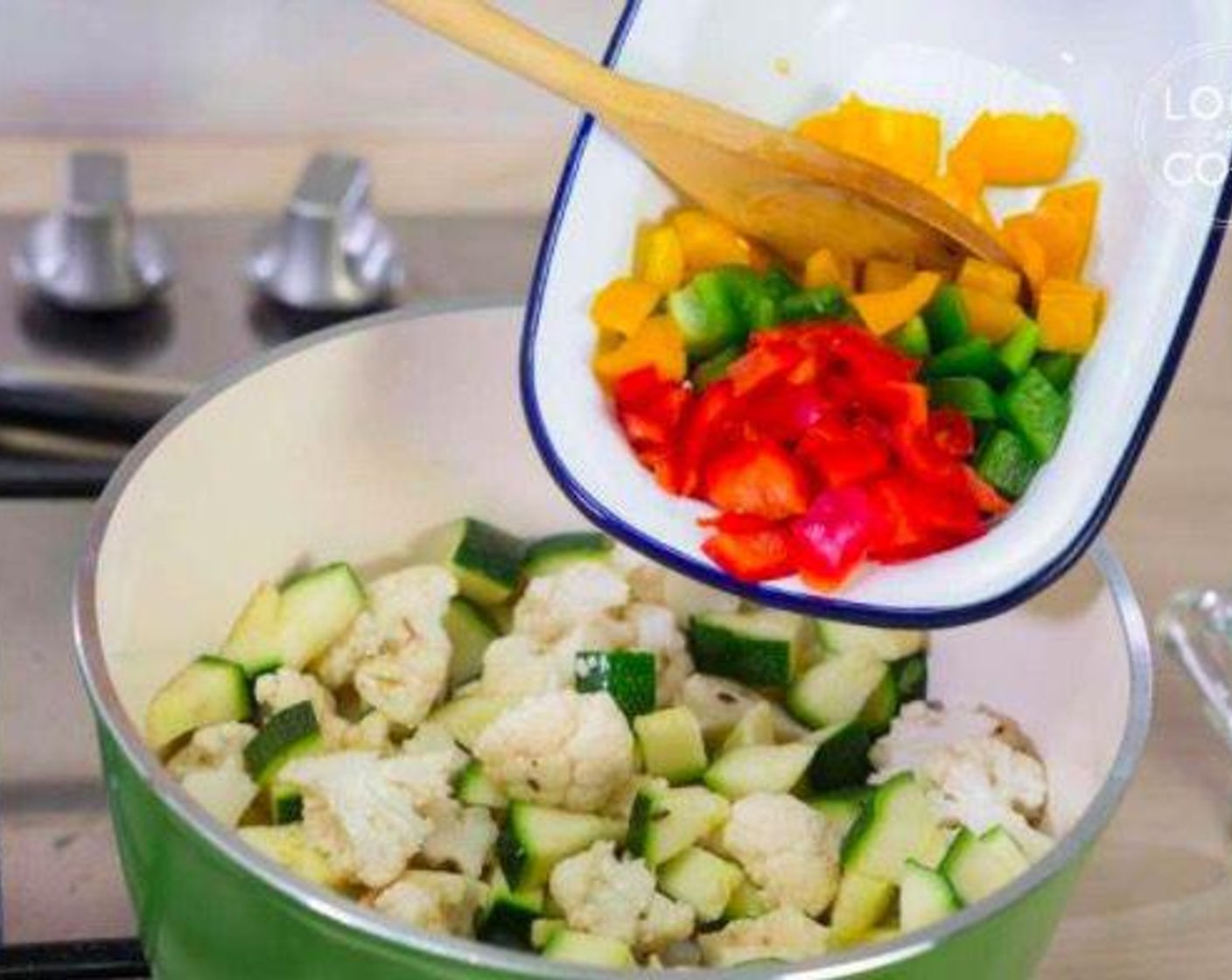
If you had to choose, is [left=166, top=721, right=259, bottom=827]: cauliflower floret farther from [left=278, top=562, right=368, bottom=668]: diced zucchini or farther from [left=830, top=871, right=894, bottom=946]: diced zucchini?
[left=830, top=871, right=894, bottom=946]: diced zucchini

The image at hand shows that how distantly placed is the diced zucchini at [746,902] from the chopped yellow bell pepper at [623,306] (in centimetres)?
20

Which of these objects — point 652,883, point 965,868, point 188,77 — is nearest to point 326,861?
point 652,883

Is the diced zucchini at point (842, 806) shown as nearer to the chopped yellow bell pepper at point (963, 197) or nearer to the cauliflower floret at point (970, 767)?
the cauliflower floret at point (970, 767)

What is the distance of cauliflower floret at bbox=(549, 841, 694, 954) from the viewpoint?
755mm

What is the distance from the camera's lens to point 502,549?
35.9 inches

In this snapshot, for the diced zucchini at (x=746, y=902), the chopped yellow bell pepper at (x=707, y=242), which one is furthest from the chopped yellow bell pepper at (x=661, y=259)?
the diced zucchini at (x=746, y=902)

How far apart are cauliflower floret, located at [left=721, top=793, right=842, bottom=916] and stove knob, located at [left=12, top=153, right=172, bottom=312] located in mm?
515

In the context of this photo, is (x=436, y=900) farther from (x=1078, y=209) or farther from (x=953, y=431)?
(x=1078, y=209)

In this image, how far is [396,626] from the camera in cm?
86

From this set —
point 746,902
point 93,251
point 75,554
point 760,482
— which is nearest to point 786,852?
point 746,902

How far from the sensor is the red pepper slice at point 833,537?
0.74 meters

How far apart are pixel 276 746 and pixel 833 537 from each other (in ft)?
0.68

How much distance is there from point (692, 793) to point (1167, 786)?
0.26 meters

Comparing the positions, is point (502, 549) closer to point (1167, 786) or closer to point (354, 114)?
point (1167, 786)
